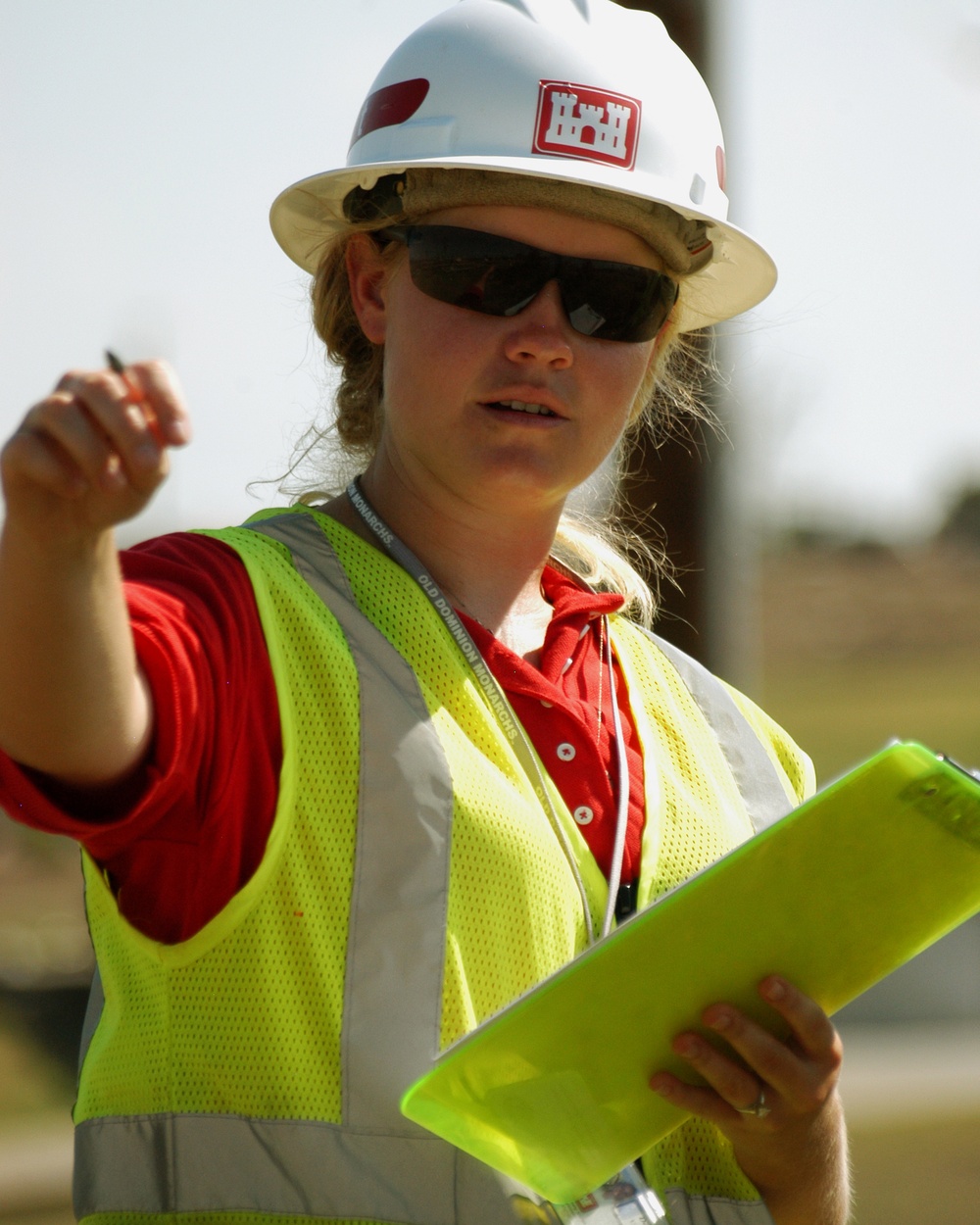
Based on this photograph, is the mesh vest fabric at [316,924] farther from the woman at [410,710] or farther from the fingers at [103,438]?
the fingers at [103,438]

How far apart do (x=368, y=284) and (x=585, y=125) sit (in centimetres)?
44

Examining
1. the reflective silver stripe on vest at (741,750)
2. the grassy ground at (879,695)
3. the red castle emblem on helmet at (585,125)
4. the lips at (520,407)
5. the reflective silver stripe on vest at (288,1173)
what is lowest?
the grassy ground at (879,695)

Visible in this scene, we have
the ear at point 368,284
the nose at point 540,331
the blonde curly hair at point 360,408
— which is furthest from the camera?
the blonde curly hair at point 360,408

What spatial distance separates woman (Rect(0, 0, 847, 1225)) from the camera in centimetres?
152

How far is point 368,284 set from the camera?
2500 mm

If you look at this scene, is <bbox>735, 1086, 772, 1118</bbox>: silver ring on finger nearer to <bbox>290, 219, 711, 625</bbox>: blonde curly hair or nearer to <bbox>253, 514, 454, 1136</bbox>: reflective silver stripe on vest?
<bbox>253, 514, 454, 1136</bbox>: reflective silver stripe on vest

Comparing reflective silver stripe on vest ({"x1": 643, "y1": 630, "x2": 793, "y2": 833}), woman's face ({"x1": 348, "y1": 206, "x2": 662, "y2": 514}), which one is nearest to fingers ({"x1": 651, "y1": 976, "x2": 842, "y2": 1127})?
reflective silver stripe on vest ({"x1": 643, "y1": 630, "x2": 793, "y2": 833})

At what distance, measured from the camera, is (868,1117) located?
6.46 m

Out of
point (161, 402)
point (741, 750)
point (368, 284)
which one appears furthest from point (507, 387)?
point (161, 402)

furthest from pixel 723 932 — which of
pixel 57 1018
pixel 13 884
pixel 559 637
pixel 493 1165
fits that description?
pixel 13 884

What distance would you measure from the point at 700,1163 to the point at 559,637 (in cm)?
81

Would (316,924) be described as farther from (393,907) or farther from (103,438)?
(103,438)

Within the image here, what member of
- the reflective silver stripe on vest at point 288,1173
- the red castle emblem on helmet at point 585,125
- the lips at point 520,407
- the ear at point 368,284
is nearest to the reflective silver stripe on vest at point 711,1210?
the reflective silver stripe on vest at point 288,1173

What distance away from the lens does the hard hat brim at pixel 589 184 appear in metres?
2.28
